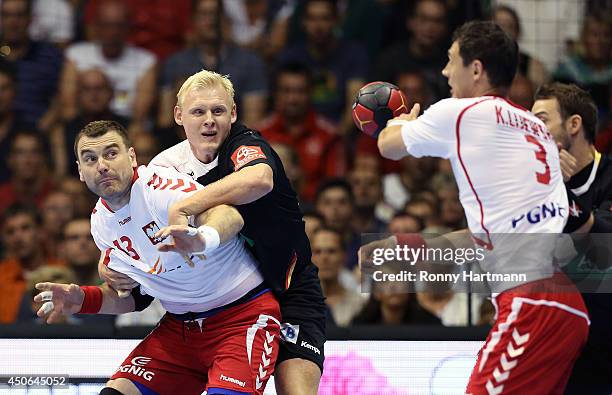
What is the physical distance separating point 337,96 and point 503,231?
17.3 feet

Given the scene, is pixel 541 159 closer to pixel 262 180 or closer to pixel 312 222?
pixel 262 180

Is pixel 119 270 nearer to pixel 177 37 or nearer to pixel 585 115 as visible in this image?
pixel 585 115

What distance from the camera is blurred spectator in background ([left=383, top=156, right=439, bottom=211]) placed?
9383 mm

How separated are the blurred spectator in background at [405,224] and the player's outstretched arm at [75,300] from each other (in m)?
3.19

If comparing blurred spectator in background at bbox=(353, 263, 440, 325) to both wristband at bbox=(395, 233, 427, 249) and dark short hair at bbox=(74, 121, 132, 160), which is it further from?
dark short hair at bbox=(74, 121, 132, 160)

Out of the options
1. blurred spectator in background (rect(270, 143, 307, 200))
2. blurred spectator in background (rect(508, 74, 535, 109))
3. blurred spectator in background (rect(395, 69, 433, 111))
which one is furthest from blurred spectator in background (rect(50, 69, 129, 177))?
blurred spectator in background (rect(508, 74, 535, 109))

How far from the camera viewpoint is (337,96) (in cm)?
993

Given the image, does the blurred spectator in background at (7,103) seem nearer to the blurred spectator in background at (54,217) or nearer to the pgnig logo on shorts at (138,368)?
the blurred spectator in background at (54,217)

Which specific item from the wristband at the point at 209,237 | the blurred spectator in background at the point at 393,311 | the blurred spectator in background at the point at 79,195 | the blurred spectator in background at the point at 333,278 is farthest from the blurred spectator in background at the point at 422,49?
the wristband at the point at 209,237

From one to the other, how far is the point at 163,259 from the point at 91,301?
53 cm

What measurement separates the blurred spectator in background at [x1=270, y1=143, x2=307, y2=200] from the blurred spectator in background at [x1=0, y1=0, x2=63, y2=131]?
2.24 m

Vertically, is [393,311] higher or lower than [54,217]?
lower

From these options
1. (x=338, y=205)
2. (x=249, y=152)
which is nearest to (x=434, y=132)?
(x=249, y=152)

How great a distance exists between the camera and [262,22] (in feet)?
33.7
